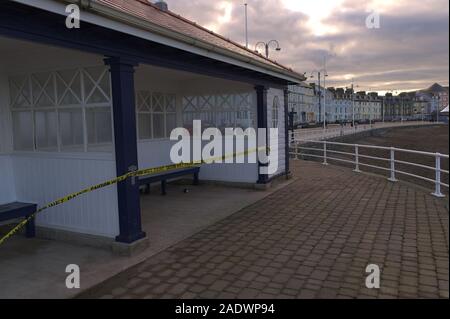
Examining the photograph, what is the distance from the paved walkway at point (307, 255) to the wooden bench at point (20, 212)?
2.13m

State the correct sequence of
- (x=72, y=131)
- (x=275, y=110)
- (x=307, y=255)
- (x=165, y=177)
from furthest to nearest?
(x=275, y=110), (x=165, y=177), (x=72, y=131), (x=307, y=255)

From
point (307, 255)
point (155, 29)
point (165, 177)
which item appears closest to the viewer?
point (155, 29)

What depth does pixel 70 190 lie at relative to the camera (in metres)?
5.66

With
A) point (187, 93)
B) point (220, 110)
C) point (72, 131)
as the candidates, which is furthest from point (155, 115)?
point (72, 131)

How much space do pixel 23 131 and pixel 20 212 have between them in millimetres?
1371

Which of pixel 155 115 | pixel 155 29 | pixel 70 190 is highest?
pixel 155 29

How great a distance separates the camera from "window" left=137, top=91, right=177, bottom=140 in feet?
30.3

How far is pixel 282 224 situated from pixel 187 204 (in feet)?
8.01

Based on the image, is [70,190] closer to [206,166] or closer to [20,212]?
[20,212]

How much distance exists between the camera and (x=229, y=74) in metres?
7.73

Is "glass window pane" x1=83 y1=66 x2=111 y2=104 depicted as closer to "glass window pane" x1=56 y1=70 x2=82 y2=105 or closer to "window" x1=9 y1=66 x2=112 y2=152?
"window" x1=9 y1=66 x2=112 y2=152

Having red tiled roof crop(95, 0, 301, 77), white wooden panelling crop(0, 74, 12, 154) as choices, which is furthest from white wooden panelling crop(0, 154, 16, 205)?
red tiled roof crop(95, 0, 301, 77)

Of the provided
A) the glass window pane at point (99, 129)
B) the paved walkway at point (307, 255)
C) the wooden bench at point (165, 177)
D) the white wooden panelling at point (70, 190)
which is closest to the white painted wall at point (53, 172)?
the white wooden panelling at point (70, 190)
